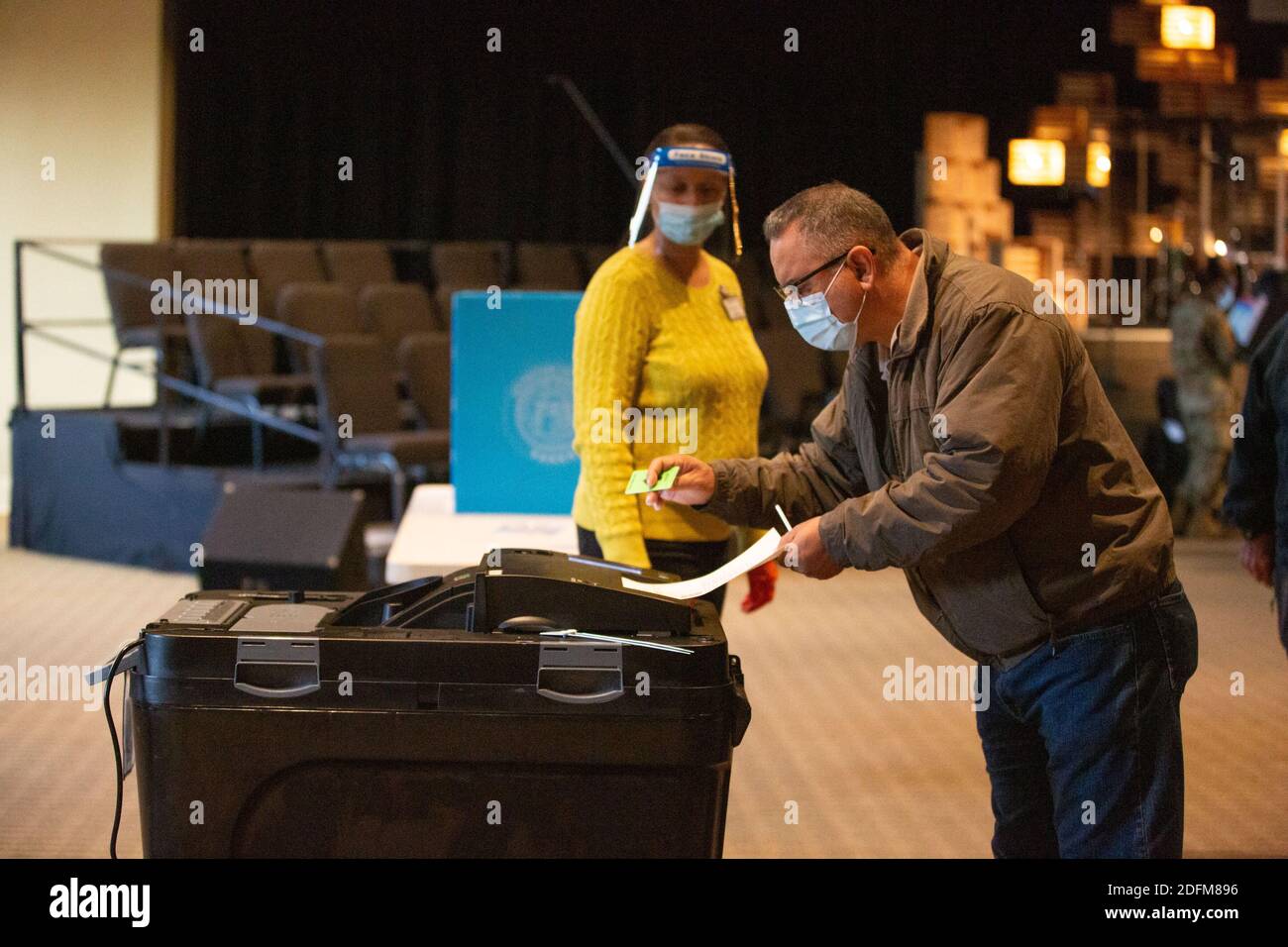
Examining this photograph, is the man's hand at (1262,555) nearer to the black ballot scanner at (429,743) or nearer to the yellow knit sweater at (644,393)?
the yellow knit sweater at (644,393)

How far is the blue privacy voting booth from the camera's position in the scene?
10.7ft

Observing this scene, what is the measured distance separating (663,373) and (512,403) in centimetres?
104

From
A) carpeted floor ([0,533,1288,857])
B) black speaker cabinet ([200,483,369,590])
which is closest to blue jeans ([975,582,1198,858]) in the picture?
carpeted floor ([0,533,1288,857])

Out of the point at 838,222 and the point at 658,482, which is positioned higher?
the point at 838,222

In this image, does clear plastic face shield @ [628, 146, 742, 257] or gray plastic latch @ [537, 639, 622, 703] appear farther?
clear plastic face shield @ [628, 146, 742, 257]

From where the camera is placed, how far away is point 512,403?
3285 millimetres

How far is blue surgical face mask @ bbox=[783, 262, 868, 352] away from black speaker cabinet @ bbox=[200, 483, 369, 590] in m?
2.73

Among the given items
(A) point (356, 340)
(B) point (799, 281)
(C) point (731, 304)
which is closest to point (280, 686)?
(B) point (799, 281)

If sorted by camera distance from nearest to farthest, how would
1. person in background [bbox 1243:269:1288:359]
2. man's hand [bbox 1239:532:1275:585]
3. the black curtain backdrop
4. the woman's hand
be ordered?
1. the woman's hand
2. man's hand [bbox 1239:532:1275:585]
3. person in background [bbox 1243:269:1288:359]
4. the black curtain backdrop

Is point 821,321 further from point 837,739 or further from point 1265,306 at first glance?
point 1265,306

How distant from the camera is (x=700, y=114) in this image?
10.1 meters

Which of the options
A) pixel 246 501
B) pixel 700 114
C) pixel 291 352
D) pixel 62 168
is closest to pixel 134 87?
pixel 62 168

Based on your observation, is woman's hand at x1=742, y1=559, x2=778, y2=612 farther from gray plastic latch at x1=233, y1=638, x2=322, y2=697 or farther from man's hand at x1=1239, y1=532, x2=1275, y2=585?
gray plastic latch at x1=233, y1=638, x2=322, y2=697

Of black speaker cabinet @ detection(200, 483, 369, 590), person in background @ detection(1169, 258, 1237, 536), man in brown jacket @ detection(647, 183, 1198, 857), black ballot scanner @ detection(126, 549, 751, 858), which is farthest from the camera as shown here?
person in background @ detection(1169, 258, 1237, 536)
